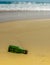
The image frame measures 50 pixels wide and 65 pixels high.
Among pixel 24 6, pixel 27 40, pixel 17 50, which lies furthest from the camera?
pixel 24 6

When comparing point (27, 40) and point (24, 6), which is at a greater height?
point (24, 6)

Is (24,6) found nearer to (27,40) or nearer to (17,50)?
(27,40)

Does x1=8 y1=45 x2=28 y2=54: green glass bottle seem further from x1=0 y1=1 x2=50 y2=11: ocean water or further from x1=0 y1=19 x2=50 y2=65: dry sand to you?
x1=0 y1=1 x2=50 y2=11: ocean water

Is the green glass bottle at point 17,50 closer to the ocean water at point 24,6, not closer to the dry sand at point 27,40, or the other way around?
the dry sand at point 27,40

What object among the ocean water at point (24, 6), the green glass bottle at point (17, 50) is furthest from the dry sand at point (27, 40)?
the ocean water at point (24, 6)

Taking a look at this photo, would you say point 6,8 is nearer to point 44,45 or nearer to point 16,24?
point 16,24

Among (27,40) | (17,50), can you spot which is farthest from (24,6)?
(17,50)

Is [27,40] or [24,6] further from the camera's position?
[24,6]
